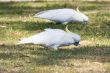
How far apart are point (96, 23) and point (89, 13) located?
2.44 m

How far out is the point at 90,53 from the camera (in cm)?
896

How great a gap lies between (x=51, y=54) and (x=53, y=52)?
0.19 metres

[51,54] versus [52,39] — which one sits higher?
[52,39]

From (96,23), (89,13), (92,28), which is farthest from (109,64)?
(89,13)

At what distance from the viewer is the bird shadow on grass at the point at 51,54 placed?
8.30 metres

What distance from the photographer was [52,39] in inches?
350

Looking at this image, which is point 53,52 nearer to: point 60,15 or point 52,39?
point 52,39

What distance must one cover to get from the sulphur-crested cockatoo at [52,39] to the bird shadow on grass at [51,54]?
5.9 inches

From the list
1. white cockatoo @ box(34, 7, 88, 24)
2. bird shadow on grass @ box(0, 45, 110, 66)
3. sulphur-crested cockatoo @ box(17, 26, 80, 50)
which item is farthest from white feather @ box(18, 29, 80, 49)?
white cockatoo @ box(34, 7, 88, 24)

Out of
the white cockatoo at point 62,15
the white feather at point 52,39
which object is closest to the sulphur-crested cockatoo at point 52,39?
the white feather at point 52,39

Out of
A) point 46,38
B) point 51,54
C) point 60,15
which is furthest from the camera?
point 60,15

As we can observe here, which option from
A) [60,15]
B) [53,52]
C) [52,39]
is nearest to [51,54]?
[53,52]

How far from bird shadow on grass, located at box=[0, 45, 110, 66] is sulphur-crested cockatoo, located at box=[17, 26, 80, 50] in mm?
151

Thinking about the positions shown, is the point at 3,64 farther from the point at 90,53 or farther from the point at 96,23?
the point at 96,23
